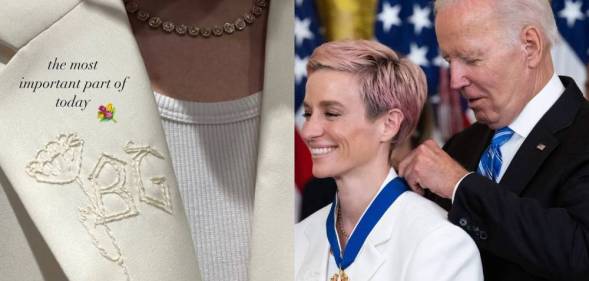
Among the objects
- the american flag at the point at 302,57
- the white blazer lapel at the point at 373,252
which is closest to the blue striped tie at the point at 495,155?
the white blazer lapel at the point at 373,252

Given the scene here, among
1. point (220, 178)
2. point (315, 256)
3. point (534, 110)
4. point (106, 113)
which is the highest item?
point (106, 113)

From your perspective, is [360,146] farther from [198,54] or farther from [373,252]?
[198,54]

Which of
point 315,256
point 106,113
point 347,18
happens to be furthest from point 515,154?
point 347,18

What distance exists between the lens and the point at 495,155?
166 centimetres

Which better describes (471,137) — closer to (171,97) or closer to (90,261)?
(171,97)

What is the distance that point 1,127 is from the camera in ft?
2.40

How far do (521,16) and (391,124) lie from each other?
1.16 ft

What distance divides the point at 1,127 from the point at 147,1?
205 mm

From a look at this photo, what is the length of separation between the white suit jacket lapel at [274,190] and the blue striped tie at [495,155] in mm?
923

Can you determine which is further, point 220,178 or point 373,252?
point 373,252

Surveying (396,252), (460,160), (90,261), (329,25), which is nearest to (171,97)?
(90,261)

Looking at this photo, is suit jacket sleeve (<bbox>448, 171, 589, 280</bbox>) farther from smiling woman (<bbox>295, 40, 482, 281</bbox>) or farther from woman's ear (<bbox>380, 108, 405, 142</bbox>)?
woman's ear (<bbox>380, 108, 405, 142</bbox>)

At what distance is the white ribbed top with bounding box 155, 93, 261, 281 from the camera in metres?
0.87

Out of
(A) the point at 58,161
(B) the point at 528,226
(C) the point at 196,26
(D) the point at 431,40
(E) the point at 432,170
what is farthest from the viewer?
(D) the point at 431,40
